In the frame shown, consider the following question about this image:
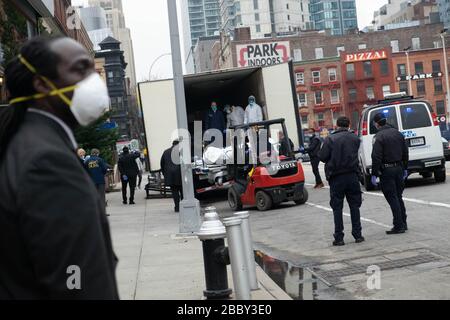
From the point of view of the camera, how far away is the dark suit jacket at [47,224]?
232 centimetres

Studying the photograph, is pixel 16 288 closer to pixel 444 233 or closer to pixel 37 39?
pixel 37 39

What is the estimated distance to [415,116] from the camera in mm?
19375

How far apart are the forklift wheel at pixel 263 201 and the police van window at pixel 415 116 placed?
4.68 m

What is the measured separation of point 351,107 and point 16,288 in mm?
84016

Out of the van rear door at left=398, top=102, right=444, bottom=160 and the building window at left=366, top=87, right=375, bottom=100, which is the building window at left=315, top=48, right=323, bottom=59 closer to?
the building window at left=366, top=87, right=375, bottom=100

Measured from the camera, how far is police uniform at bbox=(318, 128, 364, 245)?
1068cm

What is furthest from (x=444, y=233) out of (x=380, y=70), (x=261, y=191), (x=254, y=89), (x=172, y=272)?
(x=380, y=70)

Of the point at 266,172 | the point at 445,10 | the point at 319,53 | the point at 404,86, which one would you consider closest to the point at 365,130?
the point at 266,172

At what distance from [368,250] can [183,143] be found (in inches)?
193

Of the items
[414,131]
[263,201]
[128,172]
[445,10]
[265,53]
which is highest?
[445,10]

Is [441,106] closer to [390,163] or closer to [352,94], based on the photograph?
[352,94]

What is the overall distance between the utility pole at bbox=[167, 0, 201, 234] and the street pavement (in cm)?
126

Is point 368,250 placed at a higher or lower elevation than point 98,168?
lower

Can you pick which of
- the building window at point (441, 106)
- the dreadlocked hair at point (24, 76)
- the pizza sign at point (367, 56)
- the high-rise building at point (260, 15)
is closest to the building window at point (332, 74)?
the pizza sign at point (367, 56)
